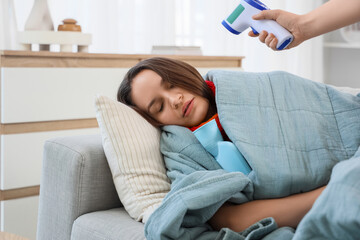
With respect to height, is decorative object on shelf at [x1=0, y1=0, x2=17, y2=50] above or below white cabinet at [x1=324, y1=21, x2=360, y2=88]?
above

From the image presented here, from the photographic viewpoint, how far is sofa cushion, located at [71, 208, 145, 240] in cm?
119

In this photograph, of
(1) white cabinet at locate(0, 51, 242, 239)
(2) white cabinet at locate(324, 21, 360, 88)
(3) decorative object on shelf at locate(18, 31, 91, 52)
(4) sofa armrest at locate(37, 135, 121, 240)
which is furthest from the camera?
(2) white cabinet at locate(324, 21, 360, 88)

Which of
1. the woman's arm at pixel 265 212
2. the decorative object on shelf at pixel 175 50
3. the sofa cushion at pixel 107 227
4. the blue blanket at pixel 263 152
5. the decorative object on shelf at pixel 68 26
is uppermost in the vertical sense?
the decorative object on shelf at pixel 68 26

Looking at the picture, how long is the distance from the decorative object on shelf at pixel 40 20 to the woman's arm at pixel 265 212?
4.66 ft

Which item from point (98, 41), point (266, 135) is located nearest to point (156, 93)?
point (266, 135)

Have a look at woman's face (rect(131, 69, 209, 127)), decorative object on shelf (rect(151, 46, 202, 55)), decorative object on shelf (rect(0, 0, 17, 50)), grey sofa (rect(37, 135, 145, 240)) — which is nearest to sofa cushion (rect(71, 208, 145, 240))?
grey sofa (rect(37, 135, 145, 240))

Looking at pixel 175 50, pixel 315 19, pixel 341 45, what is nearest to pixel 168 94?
pixel 315 19

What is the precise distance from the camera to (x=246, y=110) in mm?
1345

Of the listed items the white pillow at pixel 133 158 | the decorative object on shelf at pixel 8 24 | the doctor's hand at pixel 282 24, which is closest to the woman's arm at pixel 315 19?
the doctor's hand at pixel 282 24

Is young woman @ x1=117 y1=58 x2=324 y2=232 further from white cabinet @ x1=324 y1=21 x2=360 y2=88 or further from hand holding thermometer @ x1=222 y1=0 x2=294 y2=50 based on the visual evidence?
white cabinet @ x1=324 y1=21 x2=360 y2=88

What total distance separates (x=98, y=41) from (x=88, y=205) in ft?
5.30

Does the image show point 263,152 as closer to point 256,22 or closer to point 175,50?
point 256,22

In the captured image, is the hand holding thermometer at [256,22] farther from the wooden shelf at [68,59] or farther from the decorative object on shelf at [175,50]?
the decorative object on shelf at [175,50]

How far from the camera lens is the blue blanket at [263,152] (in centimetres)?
104
